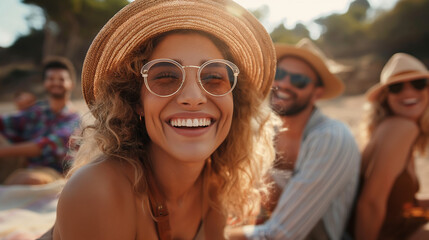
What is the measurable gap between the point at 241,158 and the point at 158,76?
0.78 metres

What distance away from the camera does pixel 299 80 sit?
3051 mm

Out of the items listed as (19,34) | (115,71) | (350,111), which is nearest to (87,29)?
(19,34)

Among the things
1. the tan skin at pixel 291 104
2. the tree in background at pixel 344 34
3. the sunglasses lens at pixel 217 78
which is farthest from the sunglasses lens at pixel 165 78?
the tree in background at pixel 344 34

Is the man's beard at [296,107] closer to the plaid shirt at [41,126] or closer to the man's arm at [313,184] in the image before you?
the man's arm at [313,184]

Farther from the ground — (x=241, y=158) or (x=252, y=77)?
(x=252, y=77)

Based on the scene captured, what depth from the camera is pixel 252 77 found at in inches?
70.1

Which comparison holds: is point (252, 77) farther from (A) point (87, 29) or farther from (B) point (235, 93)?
(A) point (87, 29)

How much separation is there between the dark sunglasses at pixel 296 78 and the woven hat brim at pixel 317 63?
0.59 feet

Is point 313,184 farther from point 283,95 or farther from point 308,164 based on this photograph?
point 283,95

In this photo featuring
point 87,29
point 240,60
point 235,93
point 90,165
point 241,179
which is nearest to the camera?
point 90,165

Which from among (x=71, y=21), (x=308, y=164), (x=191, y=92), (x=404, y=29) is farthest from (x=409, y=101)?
(x=71, y=21)

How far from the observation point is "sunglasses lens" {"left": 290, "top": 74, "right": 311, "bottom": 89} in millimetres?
3037

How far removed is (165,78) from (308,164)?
Result: 156 cm

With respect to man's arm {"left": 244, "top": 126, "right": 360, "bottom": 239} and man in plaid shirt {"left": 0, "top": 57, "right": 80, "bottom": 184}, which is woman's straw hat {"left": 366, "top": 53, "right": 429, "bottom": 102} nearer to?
man's arm {"left": 244, "top": 126, "right": 360, "bottom": 239}
